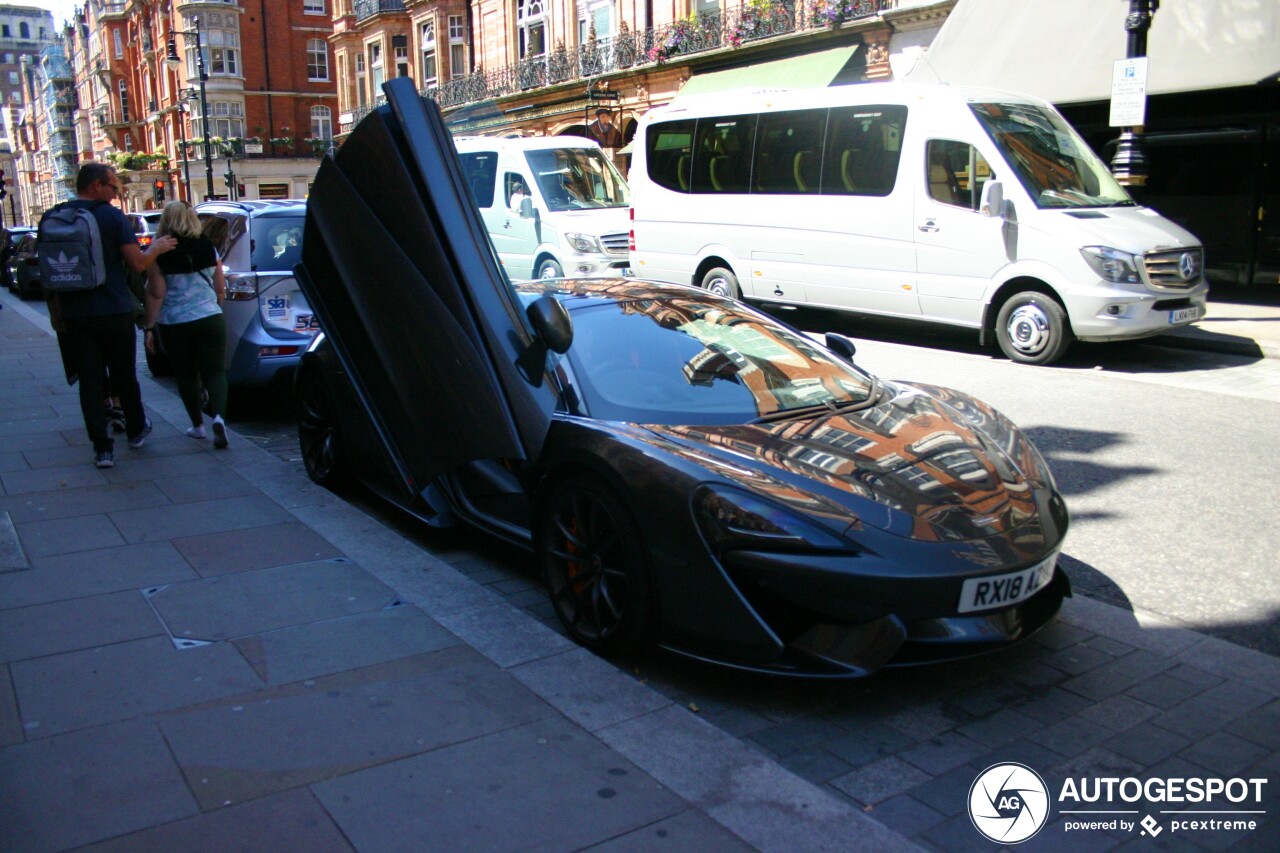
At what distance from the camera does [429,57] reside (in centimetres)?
4138

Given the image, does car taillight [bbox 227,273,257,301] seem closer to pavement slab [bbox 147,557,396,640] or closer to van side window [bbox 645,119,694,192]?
pavement slab [bbox 147,557,396,640]

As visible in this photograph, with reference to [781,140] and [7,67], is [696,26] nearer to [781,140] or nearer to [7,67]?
[781,140]

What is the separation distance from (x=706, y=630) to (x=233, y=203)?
25.4 feet

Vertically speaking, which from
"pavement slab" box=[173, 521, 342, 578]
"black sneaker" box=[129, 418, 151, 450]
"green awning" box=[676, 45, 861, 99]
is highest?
"green awning" box=[676, 45, 861, 99]

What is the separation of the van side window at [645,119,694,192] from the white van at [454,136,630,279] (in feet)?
2.81

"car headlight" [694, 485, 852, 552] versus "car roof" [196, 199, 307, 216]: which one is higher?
"car roof" [196, 199, 307, 216]

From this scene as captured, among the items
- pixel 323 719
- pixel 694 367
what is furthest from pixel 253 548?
pixel 694 367

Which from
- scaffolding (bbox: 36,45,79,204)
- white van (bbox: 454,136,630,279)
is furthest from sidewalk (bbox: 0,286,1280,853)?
scaffolding (bbox: 36,45,79,204)

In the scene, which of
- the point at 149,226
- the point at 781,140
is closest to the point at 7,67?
the point at 149,226

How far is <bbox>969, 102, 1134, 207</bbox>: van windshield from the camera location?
1030 cm

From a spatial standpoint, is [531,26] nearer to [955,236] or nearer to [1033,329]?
[955,236]

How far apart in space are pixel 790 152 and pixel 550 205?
3.29 metres

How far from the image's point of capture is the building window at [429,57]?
1594 inches

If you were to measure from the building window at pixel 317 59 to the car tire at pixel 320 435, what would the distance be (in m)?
67.9
